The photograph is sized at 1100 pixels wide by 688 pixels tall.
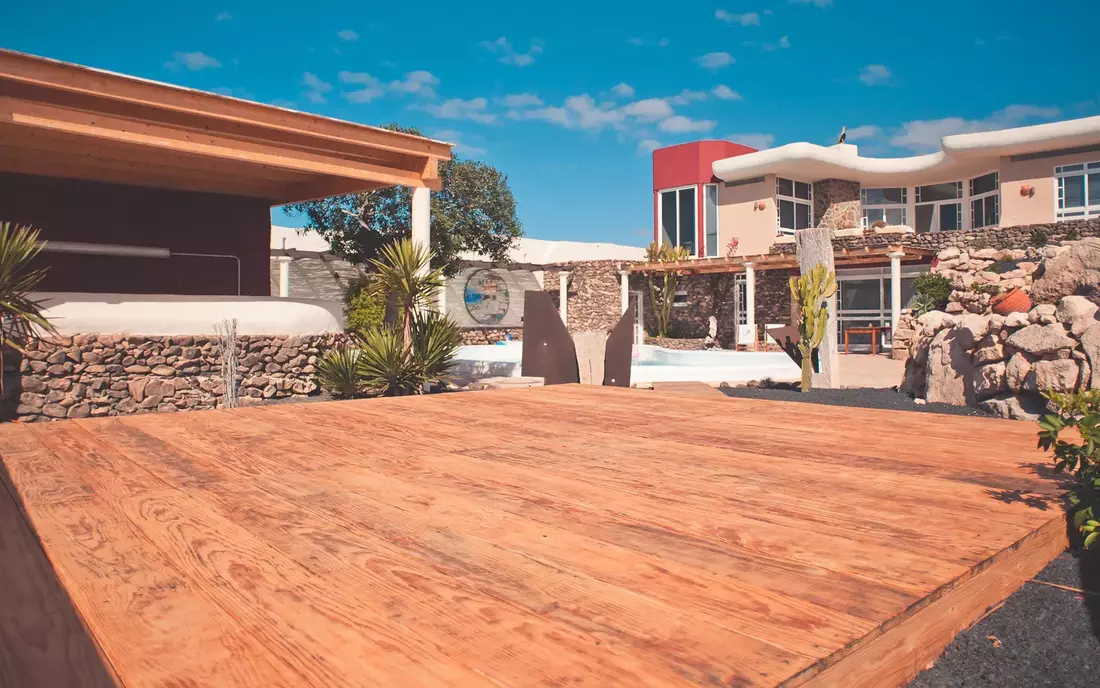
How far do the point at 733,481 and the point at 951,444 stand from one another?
124cm

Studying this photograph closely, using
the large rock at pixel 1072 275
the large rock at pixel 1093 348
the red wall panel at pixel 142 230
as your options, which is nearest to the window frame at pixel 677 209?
the red wall panel at pixel 142 230

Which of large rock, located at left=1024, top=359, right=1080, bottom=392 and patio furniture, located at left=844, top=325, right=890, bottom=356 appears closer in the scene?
large rock, located at left=1024, top=359, right=1080, bottom=392

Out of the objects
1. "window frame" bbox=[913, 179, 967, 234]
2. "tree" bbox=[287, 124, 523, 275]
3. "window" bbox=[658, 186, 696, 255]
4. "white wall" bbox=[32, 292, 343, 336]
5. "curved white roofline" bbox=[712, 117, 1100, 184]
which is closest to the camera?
"white wall" bbox=[32, 292, 343, 336]

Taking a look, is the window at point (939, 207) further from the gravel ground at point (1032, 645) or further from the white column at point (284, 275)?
the gravel ground at point (1032, 645)

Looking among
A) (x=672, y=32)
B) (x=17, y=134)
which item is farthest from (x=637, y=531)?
(x=672, y=32)

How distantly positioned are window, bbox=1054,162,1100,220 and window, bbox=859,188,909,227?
420 cm

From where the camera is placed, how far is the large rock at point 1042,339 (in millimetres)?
5727

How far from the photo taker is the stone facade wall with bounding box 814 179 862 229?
21.0m

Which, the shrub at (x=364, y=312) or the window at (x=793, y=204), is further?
the window at (x=793, y=204)

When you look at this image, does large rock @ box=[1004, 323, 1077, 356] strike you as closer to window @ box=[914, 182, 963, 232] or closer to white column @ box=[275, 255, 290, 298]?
white column @ box=[275, 255, 290, 298]

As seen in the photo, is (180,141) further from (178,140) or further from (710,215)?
(710,215)

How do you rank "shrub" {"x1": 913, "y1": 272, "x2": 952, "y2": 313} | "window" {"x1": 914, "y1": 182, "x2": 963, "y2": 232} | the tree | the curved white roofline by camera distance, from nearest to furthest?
"shrub" {"x1": 913, "y1": 272, "x2": 952, "y2": 313}, the tree, the curved white roofline, "window" {"x1": 914, "y1": 182, "x2": 963, "y2": 232}

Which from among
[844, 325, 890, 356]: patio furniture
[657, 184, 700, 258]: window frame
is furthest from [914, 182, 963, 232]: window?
[657, 184, 700, 258]: window frame

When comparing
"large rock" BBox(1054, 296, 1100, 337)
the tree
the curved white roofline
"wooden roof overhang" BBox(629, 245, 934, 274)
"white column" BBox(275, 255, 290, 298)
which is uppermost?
the curved white roofline
